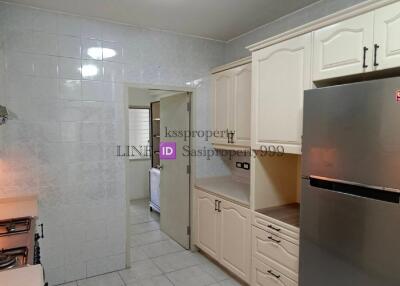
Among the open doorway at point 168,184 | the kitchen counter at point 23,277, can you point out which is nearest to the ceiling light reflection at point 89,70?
the open doorway at point 168,184

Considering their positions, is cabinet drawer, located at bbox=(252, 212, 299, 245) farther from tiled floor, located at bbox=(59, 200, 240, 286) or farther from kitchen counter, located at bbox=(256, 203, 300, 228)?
tiled floor, located at bbox=(59, 200, 240, 286)

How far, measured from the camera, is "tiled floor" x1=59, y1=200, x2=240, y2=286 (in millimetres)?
2756

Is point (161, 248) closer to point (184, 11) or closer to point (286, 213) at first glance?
point (286, 213)

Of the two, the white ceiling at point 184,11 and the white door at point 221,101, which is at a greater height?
the white ceiling at point 184,11

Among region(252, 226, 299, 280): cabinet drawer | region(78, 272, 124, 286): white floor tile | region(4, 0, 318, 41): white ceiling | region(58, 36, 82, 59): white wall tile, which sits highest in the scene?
region(4, 0, 318, 41): white ceiling

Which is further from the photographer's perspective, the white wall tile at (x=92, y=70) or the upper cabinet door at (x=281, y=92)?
the white wall tile at (x=92, y=70)

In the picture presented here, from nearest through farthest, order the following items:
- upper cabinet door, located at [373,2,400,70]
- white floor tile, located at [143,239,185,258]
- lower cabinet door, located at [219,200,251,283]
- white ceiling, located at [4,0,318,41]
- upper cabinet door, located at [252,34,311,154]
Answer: upper cabinet door, located at [373,2,400,70]
upper cabinet door, located at [252,34,311,154]
white ceiling, located at [4,0,318,41]
lower cabinet door, located at [219,200,251,283]
white floor tile, located at [143,239,185,258]

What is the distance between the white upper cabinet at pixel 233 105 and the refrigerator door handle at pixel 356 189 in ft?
4.00

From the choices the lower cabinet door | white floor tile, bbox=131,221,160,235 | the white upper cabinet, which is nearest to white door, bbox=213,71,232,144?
the white upper cabinet

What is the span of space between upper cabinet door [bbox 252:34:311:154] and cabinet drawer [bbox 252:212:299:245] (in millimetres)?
565

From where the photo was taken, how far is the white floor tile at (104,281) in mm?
2723

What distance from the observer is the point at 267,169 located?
250 centimetres

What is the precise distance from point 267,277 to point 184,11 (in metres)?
2.45

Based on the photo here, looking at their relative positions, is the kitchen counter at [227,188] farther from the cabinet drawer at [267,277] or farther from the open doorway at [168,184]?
the cabinet drawer at [267,277]
